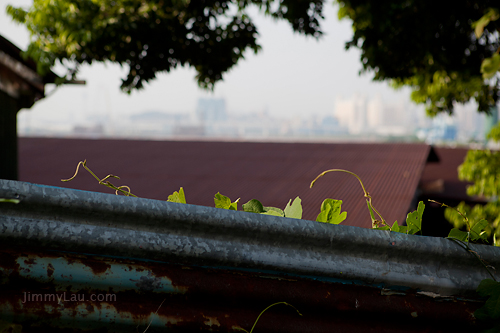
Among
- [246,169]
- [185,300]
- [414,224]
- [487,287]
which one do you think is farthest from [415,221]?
[246,169]

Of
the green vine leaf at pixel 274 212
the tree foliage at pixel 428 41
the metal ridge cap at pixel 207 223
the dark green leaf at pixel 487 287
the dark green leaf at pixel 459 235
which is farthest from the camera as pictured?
the tree foliage at pixel 428 41

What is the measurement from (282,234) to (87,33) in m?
5.08

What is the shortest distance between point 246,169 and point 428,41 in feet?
11.8

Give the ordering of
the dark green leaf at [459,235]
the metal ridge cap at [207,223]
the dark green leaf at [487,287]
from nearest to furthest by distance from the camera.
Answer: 1. the metal ridge cap at [207,223]
2. the dark green leaf at [487,287]
3. the dark green leaf at [459,235]

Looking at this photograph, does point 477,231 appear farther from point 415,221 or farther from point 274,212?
point 274,212

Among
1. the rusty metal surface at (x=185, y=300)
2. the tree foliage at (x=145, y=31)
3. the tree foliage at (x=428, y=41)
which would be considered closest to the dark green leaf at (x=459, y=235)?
the rusty metal surface at (x=185, y=300)

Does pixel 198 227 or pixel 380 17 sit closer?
pixel 198 227

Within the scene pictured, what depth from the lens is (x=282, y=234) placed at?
1.24m

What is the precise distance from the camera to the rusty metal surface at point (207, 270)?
1132 mm

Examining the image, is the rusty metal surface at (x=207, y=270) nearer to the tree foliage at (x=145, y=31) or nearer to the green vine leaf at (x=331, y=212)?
the green vine leaf at (x=331, y=212)

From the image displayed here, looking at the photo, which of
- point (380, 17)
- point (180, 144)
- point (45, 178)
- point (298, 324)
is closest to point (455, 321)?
point (298, 324)

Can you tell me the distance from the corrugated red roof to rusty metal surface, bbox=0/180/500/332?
2.75 metres

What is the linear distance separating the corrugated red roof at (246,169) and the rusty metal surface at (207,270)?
108 inches

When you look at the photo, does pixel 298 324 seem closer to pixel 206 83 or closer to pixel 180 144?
pixel 206 83
